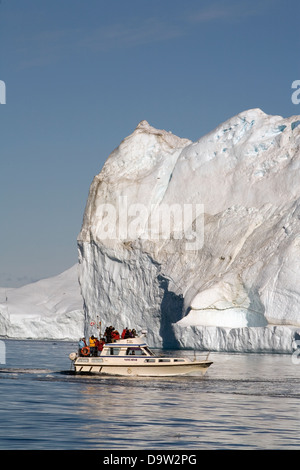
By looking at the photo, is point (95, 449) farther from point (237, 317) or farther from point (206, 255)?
point (206, 255)

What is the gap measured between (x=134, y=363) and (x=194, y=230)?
2914 cm

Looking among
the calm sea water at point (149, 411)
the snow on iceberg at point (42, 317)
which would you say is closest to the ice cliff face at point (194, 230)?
the calm sea water at point (149, 411)

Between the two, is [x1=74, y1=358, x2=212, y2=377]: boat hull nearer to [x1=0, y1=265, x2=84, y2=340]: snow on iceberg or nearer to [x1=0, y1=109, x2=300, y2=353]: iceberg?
[x1=0, y1=109, x2=300, y2=353]: iceberg

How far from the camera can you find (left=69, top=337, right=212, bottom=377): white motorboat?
30.5 m

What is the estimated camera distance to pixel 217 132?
6188 centimetres

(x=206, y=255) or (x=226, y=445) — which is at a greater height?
(x=206, y=255)

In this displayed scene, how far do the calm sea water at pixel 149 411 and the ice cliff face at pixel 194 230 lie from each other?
18.4 meters

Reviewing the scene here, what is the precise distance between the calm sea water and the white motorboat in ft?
1.48

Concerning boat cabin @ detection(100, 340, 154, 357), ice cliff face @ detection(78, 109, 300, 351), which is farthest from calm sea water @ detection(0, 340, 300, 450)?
ice cliff face @ detection(78, 109, 300, 351)

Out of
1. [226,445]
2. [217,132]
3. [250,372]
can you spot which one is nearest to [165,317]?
[217,132]

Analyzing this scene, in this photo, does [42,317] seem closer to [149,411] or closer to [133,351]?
[133,351]

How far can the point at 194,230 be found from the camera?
58.9 metres

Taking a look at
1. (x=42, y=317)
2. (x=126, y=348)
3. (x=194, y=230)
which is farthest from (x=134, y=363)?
(x=42, y=317)

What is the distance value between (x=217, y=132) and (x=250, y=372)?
31.5 metres
